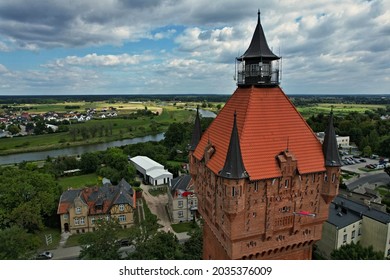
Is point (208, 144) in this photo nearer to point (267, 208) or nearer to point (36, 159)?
point (267, 208)

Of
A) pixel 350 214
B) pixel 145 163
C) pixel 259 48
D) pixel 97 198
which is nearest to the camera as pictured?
pixel 259 48

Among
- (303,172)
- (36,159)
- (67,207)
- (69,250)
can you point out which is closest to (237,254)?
(303,172)

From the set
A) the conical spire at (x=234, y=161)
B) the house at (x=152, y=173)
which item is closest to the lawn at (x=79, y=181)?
the house at (x=152, y=173)

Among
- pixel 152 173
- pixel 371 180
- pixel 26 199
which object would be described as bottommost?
pixel 371 180

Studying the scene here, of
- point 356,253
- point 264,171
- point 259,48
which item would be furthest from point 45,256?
point 259,48

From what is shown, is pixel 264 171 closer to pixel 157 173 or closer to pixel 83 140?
pixel 157 173

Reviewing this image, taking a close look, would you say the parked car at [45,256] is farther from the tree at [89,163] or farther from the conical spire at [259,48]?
the tree at [89,163]
